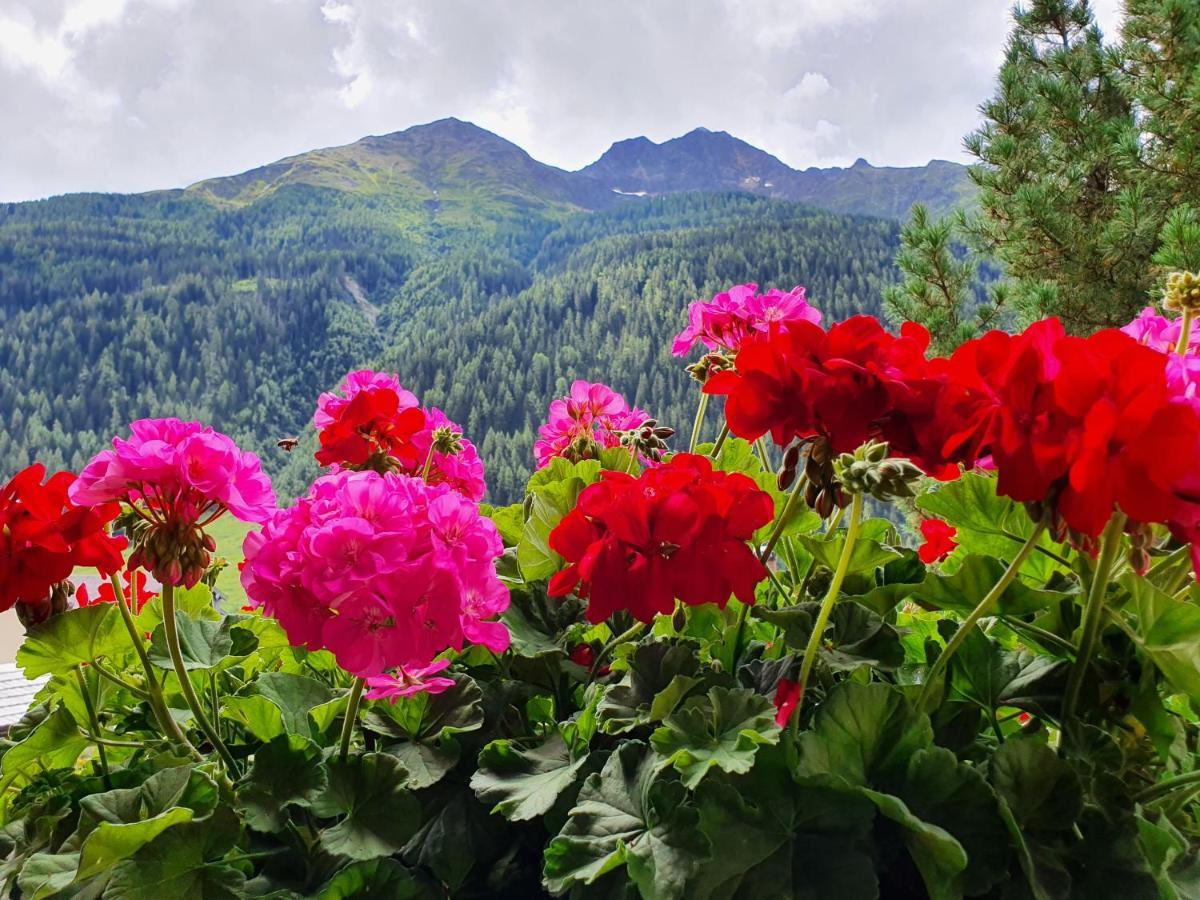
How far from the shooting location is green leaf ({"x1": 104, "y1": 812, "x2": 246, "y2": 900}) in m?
0.34

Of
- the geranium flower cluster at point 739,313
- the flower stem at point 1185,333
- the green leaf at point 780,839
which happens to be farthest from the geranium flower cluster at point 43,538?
the flower stem at point 1185,333

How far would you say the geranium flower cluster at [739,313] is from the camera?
61 centimetres

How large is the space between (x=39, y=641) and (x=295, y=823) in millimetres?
163

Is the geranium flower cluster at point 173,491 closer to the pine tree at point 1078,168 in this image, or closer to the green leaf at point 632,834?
the green leaf at point 632,834

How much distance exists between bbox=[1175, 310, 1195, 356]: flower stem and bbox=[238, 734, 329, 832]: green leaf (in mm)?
517

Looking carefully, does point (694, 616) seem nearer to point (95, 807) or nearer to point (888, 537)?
point (888, 537)

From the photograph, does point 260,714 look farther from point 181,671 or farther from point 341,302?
point 341,302

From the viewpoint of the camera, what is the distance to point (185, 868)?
13.8 inches

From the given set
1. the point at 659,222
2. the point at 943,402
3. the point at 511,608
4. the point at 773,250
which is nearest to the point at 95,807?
the point at 511,608

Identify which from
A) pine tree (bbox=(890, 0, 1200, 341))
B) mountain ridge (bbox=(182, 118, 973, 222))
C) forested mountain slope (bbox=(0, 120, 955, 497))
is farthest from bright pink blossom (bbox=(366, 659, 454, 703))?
mountain ridge (bbox=(182, 118, 973, 222))

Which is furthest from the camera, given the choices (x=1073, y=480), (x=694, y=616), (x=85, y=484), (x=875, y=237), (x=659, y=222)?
(x=659, y=222)

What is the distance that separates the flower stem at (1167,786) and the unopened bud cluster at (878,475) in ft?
0.57

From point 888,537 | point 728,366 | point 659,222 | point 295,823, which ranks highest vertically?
point 659,222

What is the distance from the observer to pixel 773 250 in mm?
25438
